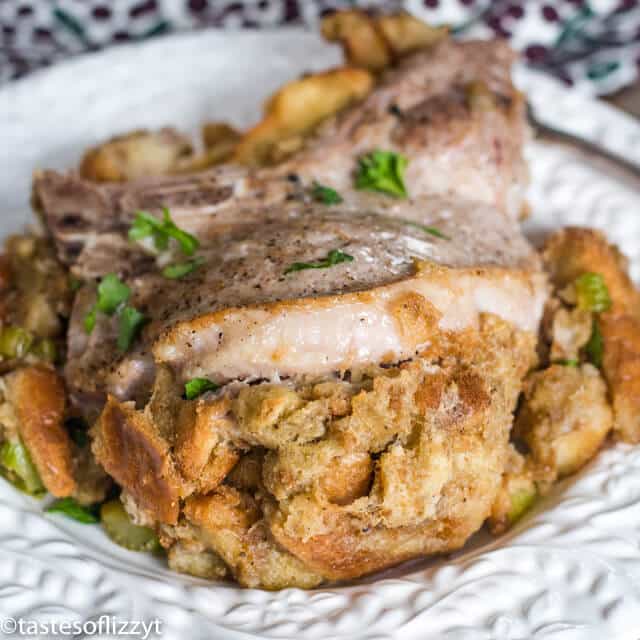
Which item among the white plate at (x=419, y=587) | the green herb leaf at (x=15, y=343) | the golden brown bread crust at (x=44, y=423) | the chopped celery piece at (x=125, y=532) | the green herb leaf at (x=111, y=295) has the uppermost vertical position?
the green herb leaf at (x=111, y=295)

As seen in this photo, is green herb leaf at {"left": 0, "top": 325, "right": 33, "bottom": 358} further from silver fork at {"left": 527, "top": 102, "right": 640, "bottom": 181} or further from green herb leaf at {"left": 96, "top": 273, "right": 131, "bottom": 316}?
silver fork at {"left": 527, "top": 102, "right": 640, "bottom": 181}

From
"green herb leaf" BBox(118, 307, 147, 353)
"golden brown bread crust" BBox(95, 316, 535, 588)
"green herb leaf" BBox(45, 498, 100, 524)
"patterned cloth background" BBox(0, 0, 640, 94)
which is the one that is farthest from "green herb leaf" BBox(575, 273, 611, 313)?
"patterned cloth background" BBox(0, 0, 640, 94)

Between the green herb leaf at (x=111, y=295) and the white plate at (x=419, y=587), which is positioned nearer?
the white plate at (x=419, y=587)

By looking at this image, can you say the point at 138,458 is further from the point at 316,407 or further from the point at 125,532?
the point at 316,407

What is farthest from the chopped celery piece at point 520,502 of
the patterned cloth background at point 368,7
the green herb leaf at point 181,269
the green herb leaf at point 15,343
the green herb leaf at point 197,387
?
the patterned cloth background at point 368,7

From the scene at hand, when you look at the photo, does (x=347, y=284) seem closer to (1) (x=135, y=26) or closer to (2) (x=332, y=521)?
(2) (x=332, y=521)

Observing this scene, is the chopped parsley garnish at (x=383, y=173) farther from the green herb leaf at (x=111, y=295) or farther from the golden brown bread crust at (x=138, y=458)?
the golden brown bread crust at (x=138, y=458)

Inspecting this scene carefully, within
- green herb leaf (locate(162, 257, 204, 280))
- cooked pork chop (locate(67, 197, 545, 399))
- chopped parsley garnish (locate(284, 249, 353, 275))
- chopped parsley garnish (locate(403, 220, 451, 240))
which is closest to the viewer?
cooked pork chop (locate(67, 197, 545, 399))

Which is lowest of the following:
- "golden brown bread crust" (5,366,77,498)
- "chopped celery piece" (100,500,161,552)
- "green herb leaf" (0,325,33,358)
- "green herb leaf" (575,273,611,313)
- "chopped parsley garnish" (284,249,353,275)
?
"chopped celery piece" (100,500,161,552)
